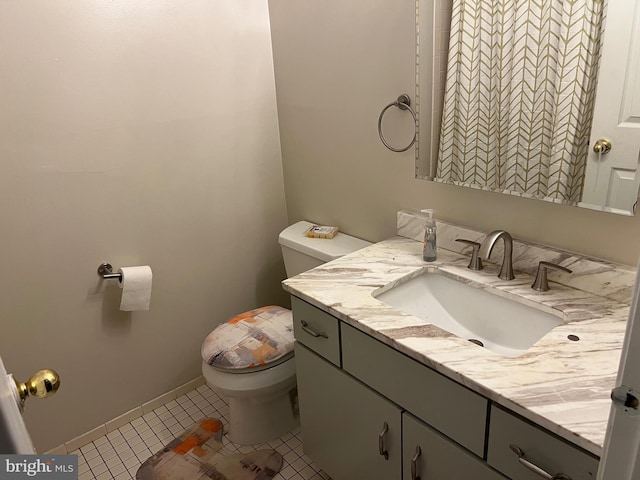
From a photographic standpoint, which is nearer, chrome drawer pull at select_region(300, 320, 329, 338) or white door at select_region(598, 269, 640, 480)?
white door at select_region(598, 269, 640, 480)

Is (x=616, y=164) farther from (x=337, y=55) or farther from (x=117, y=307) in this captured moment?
(x=117, y=307)

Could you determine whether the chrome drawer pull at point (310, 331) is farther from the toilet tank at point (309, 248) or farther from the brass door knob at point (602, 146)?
the brass door knob at point (602, 146)

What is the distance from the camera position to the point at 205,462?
1.92 meters

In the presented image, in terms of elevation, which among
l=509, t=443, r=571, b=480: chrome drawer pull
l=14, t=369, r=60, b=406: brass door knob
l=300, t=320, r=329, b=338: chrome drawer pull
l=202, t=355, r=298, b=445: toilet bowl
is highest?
l=14, t=369, r=60, b=406: brass door knob

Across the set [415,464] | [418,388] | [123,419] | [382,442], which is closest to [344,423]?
[382,442]

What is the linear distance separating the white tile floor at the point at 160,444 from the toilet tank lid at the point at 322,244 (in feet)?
2.57

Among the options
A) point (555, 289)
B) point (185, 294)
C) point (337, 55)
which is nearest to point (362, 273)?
point (555, 289)

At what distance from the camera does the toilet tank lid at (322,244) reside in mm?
1906

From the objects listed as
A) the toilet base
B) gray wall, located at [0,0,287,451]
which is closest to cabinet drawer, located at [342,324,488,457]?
the toilet base

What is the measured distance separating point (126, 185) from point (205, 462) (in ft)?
3.73

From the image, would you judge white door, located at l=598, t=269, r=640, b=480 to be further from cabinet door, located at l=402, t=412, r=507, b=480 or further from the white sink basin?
the white sink basin

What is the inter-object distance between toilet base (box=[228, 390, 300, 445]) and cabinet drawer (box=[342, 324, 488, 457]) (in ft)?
2.37

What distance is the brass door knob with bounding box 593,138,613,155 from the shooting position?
3.92 ft

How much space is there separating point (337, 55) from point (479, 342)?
3.79 ft
